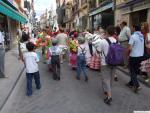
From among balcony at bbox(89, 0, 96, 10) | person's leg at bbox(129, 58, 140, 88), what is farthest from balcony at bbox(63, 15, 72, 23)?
person's leg at bbox(129, 58, 140, 88)

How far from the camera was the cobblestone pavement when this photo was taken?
701cm

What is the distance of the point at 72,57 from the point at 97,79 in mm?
2395

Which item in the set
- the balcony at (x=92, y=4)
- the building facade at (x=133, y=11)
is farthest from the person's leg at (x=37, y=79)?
the balcony at (x=92, y=4)

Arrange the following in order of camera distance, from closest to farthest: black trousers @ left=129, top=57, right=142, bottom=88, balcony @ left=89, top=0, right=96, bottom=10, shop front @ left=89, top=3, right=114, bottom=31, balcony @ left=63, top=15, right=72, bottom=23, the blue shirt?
1. the blue shirt
2. black trousers @ left=129, top=57, right=142, bottom=88
3. shop front @ left=89, top=3, right=114, bottom=31
4. balcony @ left=89, top=0, right=96, bottom=10
5. balcony @ left=63, top=15, right=72, bottom=23

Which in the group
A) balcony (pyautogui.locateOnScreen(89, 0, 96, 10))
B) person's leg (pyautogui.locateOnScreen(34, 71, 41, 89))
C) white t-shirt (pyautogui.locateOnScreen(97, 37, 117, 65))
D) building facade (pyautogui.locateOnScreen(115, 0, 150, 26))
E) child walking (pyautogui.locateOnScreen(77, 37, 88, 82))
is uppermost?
balcony (pyautogui.locateOnScreen(89, 0, 96, 10))

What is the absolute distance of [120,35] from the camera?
12195 mm

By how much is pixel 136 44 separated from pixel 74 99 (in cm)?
220

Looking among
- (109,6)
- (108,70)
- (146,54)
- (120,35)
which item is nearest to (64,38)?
(120,35)

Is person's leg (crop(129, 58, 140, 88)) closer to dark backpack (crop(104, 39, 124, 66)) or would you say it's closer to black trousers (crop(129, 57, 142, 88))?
black trousers (crop(129, 57, 142, 88))

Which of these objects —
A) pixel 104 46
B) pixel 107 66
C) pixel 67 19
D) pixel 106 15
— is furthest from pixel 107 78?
pixel 67 19

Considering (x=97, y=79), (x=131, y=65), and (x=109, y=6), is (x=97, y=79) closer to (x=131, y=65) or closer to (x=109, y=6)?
(x=131, y=65)

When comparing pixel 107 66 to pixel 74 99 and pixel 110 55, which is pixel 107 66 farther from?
pixel 74 99

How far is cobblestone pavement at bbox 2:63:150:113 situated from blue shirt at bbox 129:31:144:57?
3.46ft

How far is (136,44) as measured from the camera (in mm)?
8391
